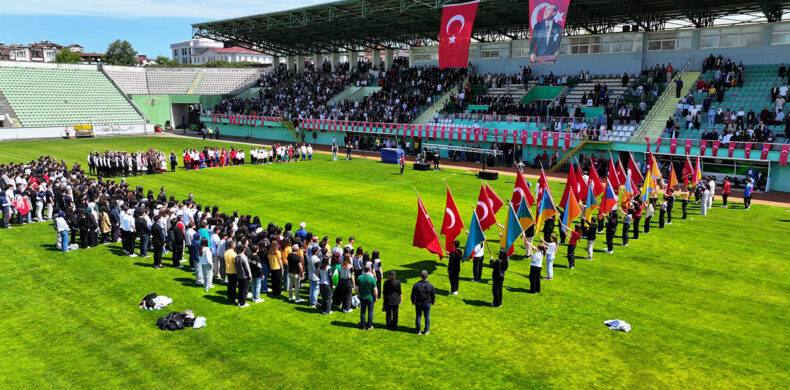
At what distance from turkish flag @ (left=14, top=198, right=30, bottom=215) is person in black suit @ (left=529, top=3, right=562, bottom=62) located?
29.8m

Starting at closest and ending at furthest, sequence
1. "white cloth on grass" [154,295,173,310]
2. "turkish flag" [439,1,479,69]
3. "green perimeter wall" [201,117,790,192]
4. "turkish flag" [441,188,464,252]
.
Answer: "white cloth on grass" [154,295,173,310] → "turkish flag" [441,188,464,252] → "green perimeter wall" [201,117,790,192] → "turkish flag" [439,1,479,69]

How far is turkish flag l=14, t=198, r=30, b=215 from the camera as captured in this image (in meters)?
19.7

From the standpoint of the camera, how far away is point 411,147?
150 ft

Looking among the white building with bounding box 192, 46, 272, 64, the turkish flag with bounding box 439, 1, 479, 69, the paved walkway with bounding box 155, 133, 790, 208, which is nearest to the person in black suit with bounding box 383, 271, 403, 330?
the paved walkway with bounding box 155, 133, 790, 208

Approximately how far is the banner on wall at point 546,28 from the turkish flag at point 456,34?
4.23m

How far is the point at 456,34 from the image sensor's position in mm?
37469

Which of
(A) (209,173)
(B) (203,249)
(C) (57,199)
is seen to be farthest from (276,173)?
(B) (203,249)

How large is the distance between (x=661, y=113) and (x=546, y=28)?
32.5ft

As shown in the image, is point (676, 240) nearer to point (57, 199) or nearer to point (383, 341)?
point (383, 341)

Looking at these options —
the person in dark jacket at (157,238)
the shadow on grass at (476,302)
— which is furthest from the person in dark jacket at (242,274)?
the shadow on grass at (476,302)

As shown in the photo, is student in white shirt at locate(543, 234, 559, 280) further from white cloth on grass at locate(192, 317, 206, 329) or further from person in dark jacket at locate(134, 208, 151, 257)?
person in dark jacket at locate(134, 208, 151, 257)

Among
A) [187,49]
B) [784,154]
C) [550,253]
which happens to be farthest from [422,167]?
[187,49]

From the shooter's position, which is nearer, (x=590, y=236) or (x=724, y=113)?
(x=590, y=236)

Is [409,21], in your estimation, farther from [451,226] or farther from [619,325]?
[619,325]
